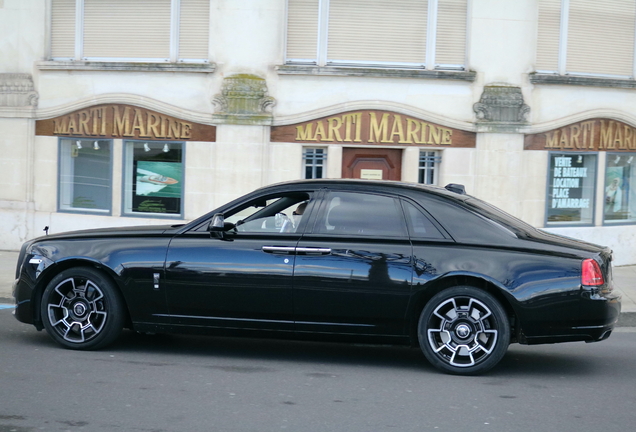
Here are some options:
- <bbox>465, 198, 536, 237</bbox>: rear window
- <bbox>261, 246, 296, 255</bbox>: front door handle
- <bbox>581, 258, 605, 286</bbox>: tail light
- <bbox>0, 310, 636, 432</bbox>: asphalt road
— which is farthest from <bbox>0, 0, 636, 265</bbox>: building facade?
<bbox>581, 258, 605, 286</bbox>: tail light

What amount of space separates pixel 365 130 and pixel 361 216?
7.43 metres

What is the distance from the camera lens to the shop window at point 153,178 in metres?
14.7

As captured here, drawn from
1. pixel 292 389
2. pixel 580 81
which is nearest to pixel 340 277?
pixel 292 389

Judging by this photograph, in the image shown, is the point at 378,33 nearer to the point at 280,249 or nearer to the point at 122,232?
the point at 122,232

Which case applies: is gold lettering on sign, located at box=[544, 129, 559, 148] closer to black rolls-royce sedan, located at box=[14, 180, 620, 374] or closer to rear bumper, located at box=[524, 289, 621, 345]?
black rolls-royce sedan, located at box=[14, 180, 620, 374]

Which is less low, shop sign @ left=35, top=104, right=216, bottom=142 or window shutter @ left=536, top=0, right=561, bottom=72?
window shutter @ left=536, top=0, right=561, bottom=72

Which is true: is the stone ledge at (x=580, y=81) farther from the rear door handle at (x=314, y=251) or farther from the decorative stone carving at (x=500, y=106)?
the rear door handle at (x=314, y=251)

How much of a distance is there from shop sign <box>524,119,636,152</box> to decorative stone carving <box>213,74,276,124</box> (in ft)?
14.6

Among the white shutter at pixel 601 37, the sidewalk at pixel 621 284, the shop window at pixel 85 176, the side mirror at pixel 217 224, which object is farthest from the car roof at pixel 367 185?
the white shutter at pixel 601 37

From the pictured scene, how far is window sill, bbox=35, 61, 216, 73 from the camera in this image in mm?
14227

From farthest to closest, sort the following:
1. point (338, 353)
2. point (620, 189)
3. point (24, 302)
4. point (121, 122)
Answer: point (620, 189), point (121, 122), point (338, 353), point (24, 302)

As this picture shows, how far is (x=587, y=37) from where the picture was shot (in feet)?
48.9

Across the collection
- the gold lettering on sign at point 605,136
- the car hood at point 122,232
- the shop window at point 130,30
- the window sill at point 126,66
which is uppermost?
the shop window at point 130,30

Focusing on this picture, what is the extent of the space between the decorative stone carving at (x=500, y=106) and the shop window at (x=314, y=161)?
8.74 ft
